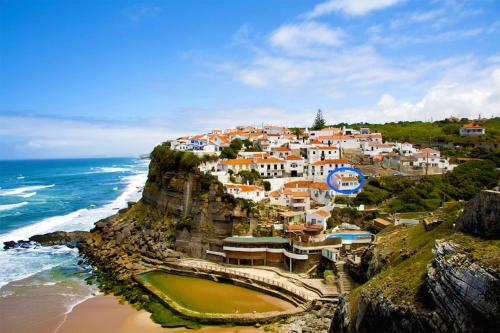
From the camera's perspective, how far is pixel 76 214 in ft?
181

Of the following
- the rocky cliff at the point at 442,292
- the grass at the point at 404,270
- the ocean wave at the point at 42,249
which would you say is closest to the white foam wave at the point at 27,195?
the ocean wave at the point at 42,249

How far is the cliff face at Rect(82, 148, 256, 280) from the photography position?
1355 inches

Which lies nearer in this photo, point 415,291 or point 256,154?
point 415,291

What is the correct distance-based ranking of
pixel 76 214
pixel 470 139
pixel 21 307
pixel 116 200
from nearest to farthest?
pixel 21 307 < pixel 76 214 < pixel 470 139 < pixel 116 200

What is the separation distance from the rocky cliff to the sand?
917 cm

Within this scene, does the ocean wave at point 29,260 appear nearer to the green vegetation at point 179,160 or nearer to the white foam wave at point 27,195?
the green vegetation at point 179,160

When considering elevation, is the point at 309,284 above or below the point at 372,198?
below

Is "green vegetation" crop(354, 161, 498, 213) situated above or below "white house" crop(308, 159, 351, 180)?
below

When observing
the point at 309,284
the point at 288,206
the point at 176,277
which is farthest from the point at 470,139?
the point at 176,277

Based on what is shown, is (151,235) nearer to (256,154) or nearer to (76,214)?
(256,154)

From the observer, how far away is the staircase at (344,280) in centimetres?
2516

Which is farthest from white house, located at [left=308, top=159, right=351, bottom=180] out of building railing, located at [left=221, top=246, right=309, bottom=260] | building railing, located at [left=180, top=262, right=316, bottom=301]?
building railing, located at [left=180, top=262, right=316, bottom=301]

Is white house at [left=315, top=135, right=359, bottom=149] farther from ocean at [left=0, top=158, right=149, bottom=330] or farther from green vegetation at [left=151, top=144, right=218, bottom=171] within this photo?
ocean at [left=0, top=158, right=149, bottom=330]

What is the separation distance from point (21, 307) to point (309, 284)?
1843 centimetres
